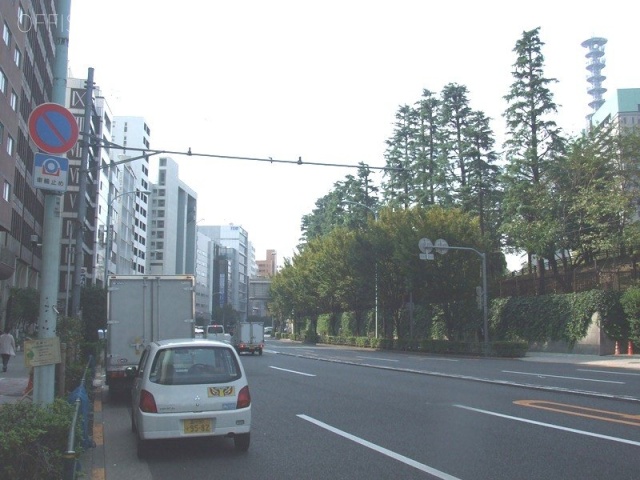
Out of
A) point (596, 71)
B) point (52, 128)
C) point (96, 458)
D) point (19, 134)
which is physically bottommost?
point (96, 458)

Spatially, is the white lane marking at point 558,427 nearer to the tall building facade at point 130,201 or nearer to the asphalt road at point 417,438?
the asphalt road at point 417,438

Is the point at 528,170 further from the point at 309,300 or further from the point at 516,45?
the point at 309,300

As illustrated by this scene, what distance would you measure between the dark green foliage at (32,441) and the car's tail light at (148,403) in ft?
6.31

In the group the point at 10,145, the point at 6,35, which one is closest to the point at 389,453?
the point at 6,35

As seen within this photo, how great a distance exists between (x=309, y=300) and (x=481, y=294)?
35665 mm

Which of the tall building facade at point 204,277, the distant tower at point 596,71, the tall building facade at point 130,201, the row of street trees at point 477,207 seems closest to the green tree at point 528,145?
the row of street trees at point 477,207

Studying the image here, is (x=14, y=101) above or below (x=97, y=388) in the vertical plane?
above

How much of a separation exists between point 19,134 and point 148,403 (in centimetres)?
3937

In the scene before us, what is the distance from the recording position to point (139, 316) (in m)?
15.5

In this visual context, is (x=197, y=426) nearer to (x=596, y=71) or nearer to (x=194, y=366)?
(x=194, y=366)

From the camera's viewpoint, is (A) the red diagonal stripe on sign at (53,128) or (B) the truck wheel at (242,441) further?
(B) the truck wheel at (242,441)

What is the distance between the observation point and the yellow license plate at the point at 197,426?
8.34 meters

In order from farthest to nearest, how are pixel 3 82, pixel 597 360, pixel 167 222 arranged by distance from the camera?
pixel 167 222 → pixel 3 82 → pixel 597 360

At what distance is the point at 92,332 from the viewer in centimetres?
3164
